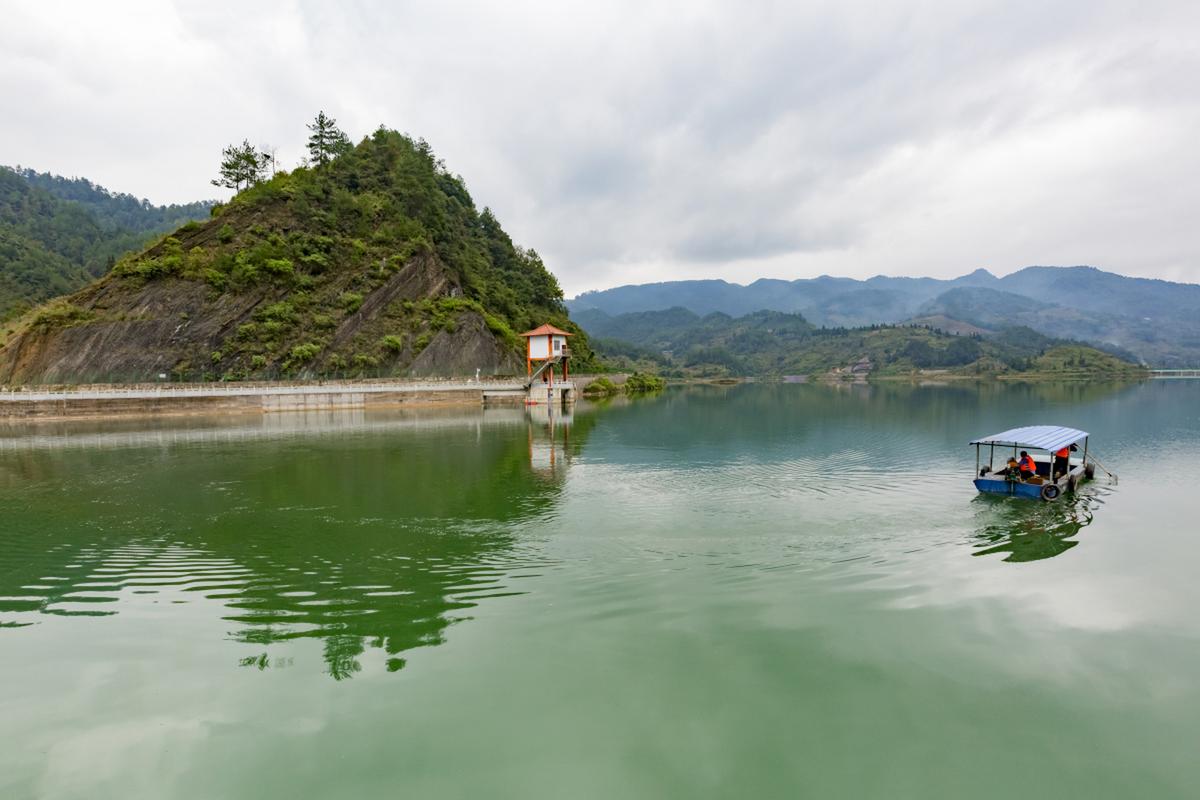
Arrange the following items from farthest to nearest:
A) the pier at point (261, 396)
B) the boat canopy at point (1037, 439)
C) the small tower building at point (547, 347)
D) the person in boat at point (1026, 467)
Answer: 1. the small tower building at point (547, 347)
2. the pier at point (261, 396)
3. the boat canopy at point (1037, 439)
4. the person in boat at point (1026, 467)

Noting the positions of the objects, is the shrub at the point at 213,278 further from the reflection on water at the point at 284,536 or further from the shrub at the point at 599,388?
the shrub at the point at 599,388

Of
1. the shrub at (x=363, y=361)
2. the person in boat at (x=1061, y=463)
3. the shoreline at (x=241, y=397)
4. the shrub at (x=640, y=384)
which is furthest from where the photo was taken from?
the shrub at (x=640, y=384)

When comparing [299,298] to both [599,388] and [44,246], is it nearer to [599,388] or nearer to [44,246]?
[599,388]

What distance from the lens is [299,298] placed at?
72.8 m

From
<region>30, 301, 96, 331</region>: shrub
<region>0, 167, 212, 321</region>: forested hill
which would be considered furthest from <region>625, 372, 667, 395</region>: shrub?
<region>0, 167, 212, 321</region>: forested hill

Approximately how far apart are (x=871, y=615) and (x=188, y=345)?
74801 millimetres

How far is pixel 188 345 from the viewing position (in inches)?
2598

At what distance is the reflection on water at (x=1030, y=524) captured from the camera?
1575cm

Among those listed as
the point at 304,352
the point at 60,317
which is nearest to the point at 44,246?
the point at 60,317

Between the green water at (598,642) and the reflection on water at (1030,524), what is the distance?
0.46 ft

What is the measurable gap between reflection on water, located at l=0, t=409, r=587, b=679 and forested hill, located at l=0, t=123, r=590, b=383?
3500 centimetres

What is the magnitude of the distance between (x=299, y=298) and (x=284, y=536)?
6466cm

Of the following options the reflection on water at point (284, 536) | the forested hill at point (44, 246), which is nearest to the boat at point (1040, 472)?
the reflection on water at point (284, 536)

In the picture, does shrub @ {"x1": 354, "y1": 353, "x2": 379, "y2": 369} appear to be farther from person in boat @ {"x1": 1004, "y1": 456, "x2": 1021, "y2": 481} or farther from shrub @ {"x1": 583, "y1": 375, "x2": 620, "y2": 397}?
person in boat @ {"x1": 1004, "y1": 456, "x2": 1021, "y2": 481}
